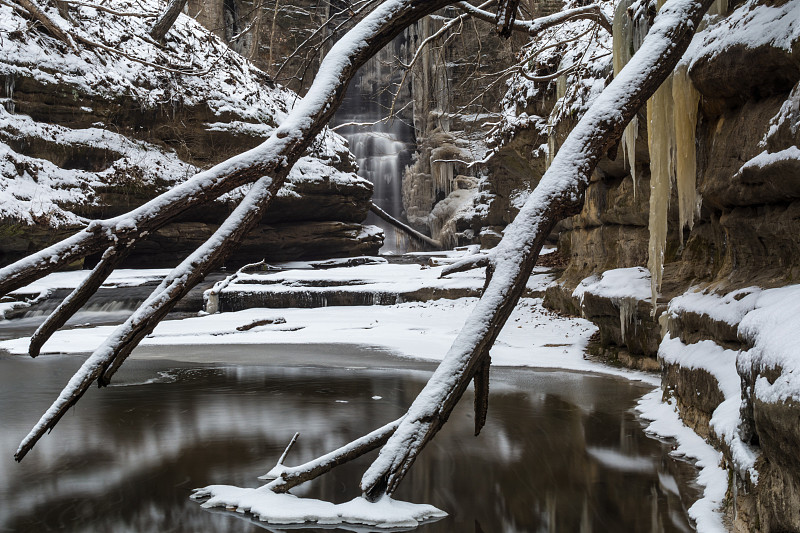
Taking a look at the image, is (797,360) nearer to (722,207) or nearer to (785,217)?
(785,217)

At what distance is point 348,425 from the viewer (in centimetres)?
594

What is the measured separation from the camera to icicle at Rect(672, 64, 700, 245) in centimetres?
536

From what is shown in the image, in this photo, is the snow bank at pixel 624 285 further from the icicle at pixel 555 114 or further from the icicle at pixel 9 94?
the icicle at pixel 9 94

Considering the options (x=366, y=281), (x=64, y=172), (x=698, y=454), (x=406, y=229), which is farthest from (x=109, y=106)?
(x=698, y=454)

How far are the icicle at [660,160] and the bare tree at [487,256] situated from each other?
104 inches

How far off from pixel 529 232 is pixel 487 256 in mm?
210

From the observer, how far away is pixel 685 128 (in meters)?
5.46

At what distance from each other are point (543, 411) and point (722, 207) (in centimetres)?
248

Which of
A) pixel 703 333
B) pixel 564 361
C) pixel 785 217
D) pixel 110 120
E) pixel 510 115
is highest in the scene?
pixel 110 120

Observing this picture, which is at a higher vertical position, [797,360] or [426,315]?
[797,360]

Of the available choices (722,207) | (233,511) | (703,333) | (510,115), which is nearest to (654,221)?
(722,207)

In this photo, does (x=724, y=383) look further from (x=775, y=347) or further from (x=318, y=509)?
(x=318, y=509)

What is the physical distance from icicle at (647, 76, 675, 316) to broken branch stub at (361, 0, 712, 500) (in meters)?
2.60

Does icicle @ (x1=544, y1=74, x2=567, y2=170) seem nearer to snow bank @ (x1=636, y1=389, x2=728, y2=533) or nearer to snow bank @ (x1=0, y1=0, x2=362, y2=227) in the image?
snow bank @ (x1=636, y1=389, x2=728, y2=533)
